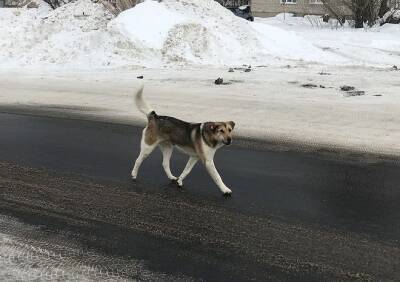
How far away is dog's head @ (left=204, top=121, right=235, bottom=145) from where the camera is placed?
6.41m

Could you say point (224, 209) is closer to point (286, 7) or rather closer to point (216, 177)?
point (216, 177)

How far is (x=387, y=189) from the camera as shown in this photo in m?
7.10

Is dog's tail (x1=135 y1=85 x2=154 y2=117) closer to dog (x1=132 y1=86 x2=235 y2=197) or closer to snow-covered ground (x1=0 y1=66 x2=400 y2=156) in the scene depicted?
dog (x1=132 y1=86 x2=235 y2=197)

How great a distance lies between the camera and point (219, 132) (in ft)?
21.1

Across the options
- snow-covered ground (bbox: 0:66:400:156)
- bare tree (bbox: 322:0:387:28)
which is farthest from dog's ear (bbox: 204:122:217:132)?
bare tree (bbox: 322:0:387:28)

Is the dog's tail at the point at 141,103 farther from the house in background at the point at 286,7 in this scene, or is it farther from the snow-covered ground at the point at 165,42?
the house in background at the point at 286,7

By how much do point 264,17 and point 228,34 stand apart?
23.7m

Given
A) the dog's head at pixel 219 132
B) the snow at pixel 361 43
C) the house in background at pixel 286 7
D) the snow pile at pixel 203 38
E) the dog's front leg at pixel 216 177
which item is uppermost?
the dog's head at pixel 219 132

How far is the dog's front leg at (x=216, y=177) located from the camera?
6.62 metres

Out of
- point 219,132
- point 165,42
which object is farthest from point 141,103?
point 165,42

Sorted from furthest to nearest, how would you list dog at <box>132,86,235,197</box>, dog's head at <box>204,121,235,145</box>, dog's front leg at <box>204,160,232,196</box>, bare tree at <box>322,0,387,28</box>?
1. bare tree at <box>322,0,387,28</box>
2. dog's front leg at <box>204,160,232,196</box>
3. dog at <box>132,86,235,197</box>
4. dog's head at <box>204,121,235,145</box>

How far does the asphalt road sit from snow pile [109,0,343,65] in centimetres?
1249

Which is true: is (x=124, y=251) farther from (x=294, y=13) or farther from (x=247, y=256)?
(x=294, y=13)

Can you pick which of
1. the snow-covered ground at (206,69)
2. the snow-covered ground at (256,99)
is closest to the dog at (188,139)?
the snow-covered ground at (256,99)
